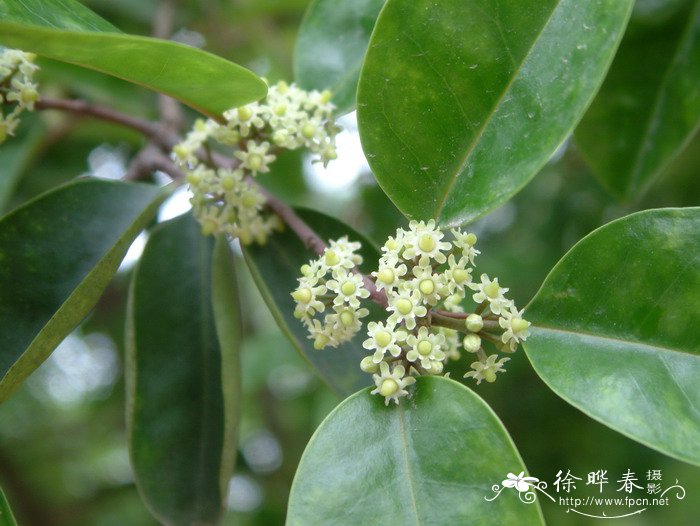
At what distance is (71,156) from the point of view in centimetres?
275

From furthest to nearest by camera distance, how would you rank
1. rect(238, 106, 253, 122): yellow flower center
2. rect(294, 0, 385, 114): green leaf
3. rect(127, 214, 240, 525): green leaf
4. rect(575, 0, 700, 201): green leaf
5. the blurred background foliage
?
the blurred background foliage < rect(575, 0, 700, 201): green leaf < rect(294, 0, 385, 114): green leaf < rect(127, 214, 240, 525): green leaf < rect(238, 106, 253, 122): yellow flower center

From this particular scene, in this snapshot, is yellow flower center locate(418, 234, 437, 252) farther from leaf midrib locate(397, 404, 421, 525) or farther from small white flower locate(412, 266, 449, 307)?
leaf midrib locate(397, 404, 421, 525)

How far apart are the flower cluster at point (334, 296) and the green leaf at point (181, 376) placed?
0.95 ft

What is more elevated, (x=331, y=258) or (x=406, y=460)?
(x=331, y=258)

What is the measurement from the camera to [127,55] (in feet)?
3.92

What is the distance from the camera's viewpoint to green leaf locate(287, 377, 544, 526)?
1.11 metres

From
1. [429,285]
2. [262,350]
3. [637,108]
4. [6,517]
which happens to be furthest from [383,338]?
[262,350]

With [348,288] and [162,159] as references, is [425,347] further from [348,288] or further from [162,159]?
[162,159]

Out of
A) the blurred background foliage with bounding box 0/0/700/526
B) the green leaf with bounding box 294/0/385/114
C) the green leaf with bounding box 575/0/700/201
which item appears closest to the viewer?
the green leaf with bounding box 294/0/385/114

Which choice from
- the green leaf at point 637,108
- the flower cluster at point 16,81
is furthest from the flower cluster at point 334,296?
the green leaf at point 637,108

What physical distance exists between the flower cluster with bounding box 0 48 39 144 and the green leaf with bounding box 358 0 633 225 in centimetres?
63

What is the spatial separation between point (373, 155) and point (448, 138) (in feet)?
0.43

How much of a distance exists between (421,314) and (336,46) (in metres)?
0.82

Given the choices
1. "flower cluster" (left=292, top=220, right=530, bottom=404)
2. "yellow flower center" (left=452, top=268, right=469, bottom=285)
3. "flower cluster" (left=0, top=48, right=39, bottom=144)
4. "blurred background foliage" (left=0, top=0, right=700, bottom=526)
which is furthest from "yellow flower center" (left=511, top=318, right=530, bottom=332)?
"blurred background foliage" (left=0, top=0, right=700, bottom=526)
